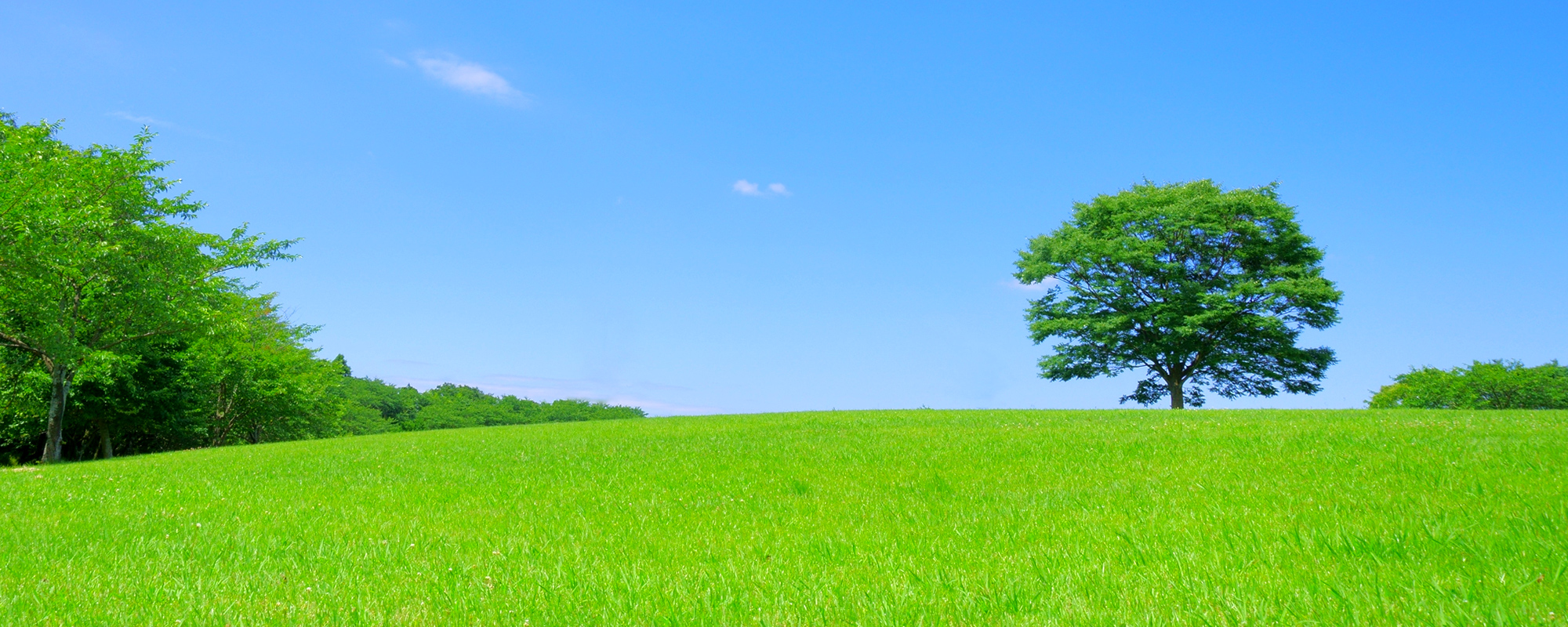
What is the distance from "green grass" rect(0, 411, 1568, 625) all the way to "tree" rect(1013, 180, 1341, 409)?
21.2 meters

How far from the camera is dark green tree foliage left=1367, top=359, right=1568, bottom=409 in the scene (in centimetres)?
5409

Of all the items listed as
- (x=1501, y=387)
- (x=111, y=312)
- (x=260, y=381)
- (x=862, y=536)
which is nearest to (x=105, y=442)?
(x=260, y=381)

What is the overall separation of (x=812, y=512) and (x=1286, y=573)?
16.5ft

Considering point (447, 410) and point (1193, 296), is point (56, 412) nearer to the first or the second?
point (1193, 296)

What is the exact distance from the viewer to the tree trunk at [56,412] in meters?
28.1

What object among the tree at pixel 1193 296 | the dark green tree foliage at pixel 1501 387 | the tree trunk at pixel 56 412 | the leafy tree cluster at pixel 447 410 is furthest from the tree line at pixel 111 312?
the dark green tree foliage at pixel 1501 387

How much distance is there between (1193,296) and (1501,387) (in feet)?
125

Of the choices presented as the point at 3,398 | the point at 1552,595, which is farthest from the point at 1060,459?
the point at 3,398

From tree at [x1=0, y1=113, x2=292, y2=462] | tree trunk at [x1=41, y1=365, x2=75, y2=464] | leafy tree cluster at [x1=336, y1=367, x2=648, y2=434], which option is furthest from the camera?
leafy tree cluster at [x1=336, y1=367, x2=648, y2=434]

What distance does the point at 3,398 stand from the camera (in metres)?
30.8

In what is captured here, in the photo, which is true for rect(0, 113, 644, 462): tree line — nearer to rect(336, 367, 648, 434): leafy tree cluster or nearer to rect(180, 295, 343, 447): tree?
rect(180, 295, 343, 447): tree

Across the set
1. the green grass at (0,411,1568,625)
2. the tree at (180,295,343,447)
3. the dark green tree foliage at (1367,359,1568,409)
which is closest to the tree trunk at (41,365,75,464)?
the tree at (180,295,343,447)

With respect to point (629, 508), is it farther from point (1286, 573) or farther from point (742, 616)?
point (1286, 573)

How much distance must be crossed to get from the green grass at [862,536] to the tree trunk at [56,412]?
1534cm
